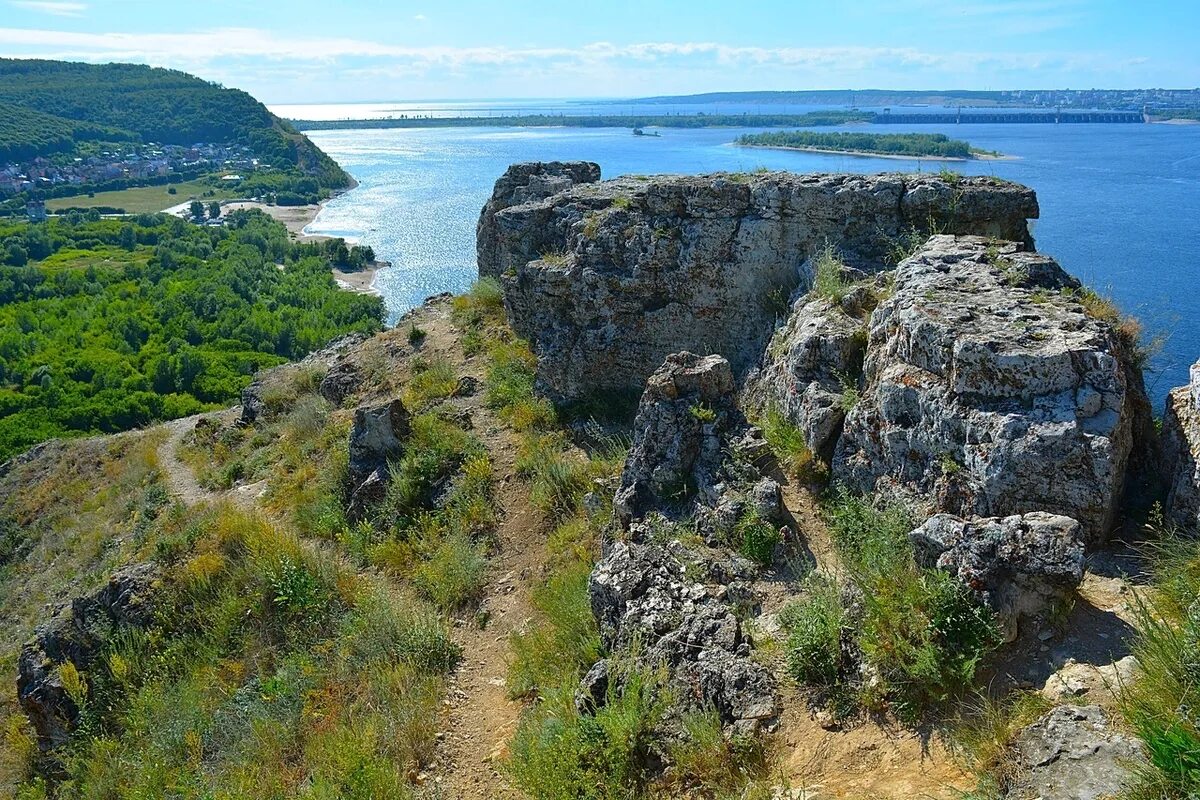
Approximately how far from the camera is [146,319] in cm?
5759

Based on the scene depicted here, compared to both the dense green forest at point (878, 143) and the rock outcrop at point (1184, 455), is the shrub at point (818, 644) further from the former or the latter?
the dense green forest at point (878, 143)

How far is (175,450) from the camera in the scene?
20.3 meters

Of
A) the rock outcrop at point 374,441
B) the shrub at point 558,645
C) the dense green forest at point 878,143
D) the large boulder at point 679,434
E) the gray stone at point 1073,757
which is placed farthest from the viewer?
the dense green forest at point 878,143

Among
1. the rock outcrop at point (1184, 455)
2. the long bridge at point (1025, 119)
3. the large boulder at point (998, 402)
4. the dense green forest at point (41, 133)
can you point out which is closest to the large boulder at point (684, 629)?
the large boulder at point (998, 402)

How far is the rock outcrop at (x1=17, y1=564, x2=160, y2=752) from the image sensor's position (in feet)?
34.3

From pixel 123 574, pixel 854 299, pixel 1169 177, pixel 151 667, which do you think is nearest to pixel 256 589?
pixel 151 667

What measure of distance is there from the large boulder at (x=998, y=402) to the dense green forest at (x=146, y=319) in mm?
37481

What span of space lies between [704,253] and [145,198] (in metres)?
125

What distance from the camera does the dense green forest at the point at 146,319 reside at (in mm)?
45125

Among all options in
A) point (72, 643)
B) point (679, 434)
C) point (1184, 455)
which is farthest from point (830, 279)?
point (72, 643)

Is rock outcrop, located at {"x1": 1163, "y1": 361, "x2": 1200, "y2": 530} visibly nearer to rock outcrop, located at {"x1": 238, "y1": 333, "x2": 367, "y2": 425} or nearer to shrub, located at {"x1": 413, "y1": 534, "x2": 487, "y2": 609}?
shrub, located at {"x1": 413, "y1": 534, "x2": 487, "y2": 609}

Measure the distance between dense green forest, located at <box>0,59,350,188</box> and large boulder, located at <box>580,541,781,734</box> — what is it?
136760mm

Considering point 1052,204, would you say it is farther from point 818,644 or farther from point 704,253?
point 818,644

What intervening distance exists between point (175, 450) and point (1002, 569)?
2045cm
